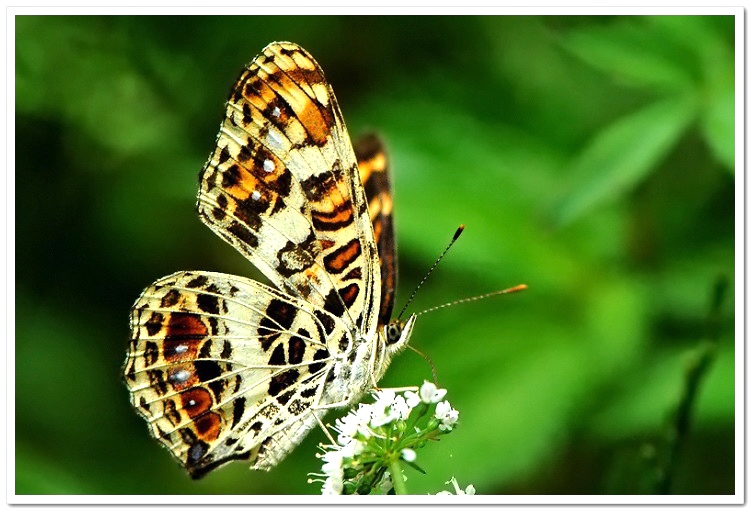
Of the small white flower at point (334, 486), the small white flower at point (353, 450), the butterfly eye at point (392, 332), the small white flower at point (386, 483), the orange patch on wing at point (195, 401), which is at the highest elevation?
the butterfly eye at point (392, 332)

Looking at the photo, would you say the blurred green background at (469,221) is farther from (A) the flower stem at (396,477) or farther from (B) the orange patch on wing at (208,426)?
(A) the flower stem at (396,477)

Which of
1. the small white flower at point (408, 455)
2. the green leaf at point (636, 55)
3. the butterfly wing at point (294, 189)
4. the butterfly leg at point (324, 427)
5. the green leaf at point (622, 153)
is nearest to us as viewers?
the small white flower at point (408, 455)

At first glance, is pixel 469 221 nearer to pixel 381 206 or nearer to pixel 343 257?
pixel 381 206

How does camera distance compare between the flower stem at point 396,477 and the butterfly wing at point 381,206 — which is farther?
the butterfly wing at point 381,206

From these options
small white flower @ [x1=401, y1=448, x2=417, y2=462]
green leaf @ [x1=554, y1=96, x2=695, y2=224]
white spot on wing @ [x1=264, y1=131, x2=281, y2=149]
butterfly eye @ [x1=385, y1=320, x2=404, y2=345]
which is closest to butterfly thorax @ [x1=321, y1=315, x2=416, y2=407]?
butterfly eye @ [x1=385, y1=320, x2=404, y2=345]

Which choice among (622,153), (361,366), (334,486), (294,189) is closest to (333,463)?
(334,486)

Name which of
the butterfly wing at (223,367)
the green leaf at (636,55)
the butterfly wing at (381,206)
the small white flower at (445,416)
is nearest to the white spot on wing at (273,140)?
the butterfly wing at (381,206)
